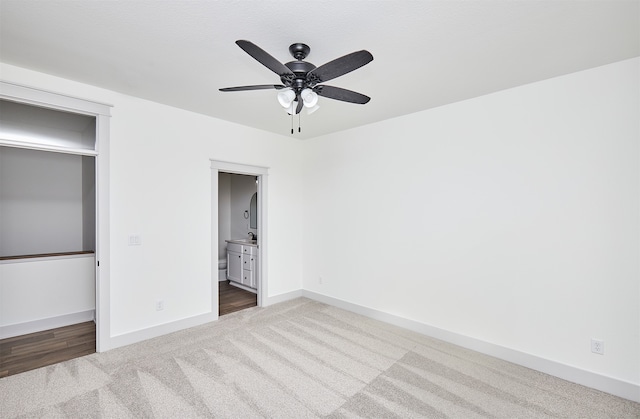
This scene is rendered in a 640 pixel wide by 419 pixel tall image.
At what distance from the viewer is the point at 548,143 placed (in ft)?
8.95

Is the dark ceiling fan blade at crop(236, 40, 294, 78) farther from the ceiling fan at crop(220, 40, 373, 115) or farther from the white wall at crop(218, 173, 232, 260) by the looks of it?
the white wall at crop(218, 173, 232, 260)

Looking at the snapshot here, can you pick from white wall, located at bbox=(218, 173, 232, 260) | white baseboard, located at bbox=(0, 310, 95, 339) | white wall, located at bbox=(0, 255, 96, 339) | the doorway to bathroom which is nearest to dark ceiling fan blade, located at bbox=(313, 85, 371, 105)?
the doorway to bathroom

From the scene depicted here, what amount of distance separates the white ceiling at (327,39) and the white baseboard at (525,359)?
2.59 meters

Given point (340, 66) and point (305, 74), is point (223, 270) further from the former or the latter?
→ point (340, 66)

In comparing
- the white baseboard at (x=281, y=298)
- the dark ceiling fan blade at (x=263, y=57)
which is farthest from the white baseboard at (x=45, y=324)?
the dark ceiling fan blade at (x=263, y=57)

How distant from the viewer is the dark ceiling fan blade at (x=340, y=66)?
1.61 metres

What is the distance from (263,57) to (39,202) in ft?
14.6

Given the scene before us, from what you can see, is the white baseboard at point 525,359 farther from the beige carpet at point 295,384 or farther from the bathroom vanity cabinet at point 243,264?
the bathroom vanity cabinet at point 243,264

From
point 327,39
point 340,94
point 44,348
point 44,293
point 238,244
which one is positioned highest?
point 327,39

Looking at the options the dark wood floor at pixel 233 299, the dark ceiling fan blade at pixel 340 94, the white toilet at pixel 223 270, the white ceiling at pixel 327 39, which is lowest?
the dark wood floor at pixel 233 299

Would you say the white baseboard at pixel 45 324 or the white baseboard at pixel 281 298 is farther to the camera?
the white baseboard at pixel 281 298

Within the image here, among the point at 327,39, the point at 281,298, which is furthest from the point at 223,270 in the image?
the point at 327,39

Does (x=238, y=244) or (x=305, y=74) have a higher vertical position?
(x=305, y=74)

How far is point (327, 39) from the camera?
208 centimetres
